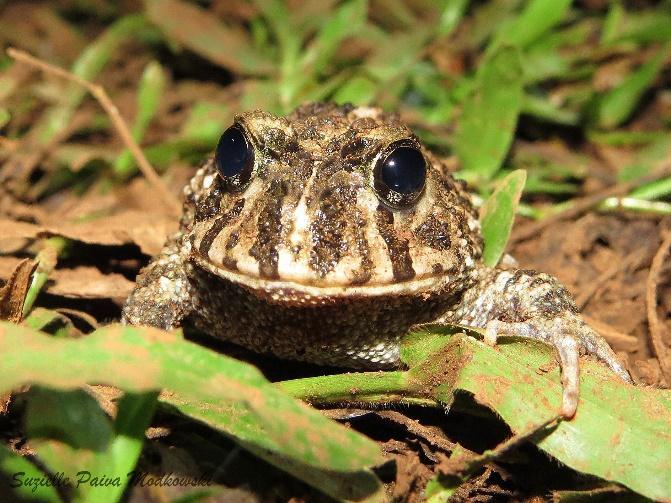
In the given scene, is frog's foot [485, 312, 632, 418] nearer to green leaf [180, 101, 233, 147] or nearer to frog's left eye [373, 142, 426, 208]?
frog's left eye [373, 142, 426, 208]

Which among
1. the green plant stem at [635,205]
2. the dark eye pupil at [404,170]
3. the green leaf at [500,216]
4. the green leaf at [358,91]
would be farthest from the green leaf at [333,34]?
the dark eye pupil at [404,170]

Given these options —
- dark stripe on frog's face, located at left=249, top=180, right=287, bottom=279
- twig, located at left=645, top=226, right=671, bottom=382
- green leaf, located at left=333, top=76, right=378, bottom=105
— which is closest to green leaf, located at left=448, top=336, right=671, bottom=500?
twig, located at left=645, top=226, right=671, bottom=382

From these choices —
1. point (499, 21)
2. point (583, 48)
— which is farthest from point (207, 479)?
point (583, 48)

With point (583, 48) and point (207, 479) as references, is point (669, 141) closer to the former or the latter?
point (583, 48)

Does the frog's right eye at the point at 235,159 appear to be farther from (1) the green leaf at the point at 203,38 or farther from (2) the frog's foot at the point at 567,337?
(1) the green leaf at the point at 203,38

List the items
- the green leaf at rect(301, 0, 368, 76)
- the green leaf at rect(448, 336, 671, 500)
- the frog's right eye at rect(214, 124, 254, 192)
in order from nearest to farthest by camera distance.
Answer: the green leaf at rect(448, 336, 671, 500) < the frog's right eye at rect(214, 124, 254, 192) < the green leaf at rect(301, 0, 368, 76)

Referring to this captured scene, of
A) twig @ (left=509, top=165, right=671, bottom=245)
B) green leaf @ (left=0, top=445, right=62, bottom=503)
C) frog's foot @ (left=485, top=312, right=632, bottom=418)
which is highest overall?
twig @ (left=509, top=165, right=671, bottom=245)

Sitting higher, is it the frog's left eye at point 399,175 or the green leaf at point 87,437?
the frog's left eye at point 399,175
